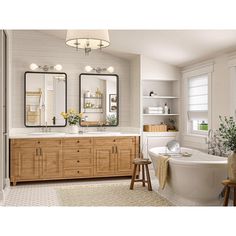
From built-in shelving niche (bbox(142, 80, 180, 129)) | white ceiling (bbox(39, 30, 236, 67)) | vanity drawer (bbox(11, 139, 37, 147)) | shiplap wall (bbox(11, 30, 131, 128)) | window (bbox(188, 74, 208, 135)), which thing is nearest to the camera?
white ceiling (bbox(39, 30, 236, 67))

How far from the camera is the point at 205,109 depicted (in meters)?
6.54

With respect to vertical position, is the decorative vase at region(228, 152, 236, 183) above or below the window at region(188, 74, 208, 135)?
below

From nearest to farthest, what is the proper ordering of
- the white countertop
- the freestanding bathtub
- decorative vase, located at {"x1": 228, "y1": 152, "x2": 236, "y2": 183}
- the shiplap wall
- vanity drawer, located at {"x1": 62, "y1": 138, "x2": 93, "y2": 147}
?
decorative vase, located at {"x1": 228, "y1": 152, "x2": 236, "y2": 183}
the freestanding bathtub
the white countertop
vanity drawer, located at {"x1": 62, "y1": 138, "x2": 93, "y2": 147}
the shiplap wall

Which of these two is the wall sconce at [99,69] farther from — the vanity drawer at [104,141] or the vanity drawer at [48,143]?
the vanity drawer at [48,143]

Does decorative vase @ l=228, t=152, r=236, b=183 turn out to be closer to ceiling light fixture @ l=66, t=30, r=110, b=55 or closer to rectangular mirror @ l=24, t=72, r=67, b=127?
ceiling light fixture @ l=66, t=30, r=110, b=55

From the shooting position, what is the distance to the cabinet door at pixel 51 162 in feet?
20.5

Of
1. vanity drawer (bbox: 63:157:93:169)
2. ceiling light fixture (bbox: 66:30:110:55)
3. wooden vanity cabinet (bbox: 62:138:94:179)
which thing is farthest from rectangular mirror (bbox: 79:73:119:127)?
ceiling light fixture (bbox: 66:30:110:55)

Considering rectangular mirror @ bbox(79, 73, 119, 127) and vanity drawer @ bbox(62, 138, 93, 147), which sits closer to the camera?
vanity drawer @ bbox(62, 138, 93, 147)

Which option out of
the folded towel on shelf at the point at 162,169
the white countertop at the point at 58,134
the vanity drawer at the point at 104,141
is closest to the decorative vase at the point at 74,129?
the white countertop at the point at 58,134

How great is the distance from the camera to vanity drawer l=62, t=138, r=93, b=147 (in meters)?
6.37

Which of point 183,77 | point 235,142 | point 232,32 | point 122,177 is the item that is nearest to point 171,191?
Answer: point 235,142

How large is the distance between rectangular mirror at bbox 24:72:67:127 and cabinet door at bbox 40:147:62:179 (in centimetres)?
79
